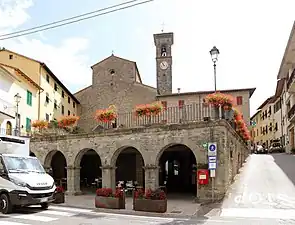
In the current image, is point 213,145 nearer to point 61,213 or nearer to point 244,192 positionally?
point 244,192

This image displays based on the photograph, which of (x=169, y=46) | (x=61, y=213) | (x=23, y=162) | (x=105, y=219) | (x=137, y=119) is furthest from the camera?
(x=169, y=46)

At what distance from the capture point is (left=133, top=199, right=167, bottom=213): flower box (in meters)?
13.9

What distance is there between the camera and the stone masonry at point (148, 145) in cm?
1656

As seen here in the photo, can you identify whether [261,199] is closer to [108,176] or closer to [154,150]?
[154,150]

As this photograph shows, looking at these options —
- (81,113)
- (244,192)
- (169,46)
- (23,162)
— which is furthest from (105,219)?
(169,46)

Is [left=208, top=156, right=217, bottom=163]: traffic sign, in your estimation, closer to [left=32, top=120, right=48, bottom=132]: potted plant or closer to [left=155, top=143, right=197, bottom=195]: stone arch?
[left=155, top=143, right=197, bottom=195]: stone arch

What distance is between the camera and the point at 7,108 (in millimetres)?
28750

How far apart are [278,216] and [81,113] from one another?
3588 cm

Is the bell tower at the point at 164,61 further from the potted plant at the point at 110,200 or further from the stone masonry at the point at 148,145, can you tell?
the potted plant at the point at 110,200

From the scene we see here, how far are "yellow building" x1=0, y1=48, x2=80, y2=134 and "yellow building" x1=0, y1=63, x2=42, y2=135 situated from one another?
2.61 ft

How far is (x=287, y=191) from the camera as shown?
1705 centimetres

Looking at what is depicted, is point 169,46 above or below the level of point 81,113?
above

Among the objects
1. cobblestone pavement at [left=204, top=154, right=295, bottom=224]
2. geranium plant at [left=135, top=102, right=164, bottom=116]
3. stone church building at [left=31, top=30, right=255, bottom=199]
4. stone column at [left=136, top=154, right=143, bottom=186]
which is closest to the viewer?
cobblestone pavement at [left=204, top=154, right=295, bottom=224]

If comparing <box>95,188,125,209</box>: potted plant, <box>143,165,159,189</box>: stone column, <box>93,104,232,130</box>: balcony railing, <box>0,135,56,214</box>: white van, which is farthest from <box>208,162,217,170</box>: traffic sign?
<box>0,135,56,214</box>: white van
